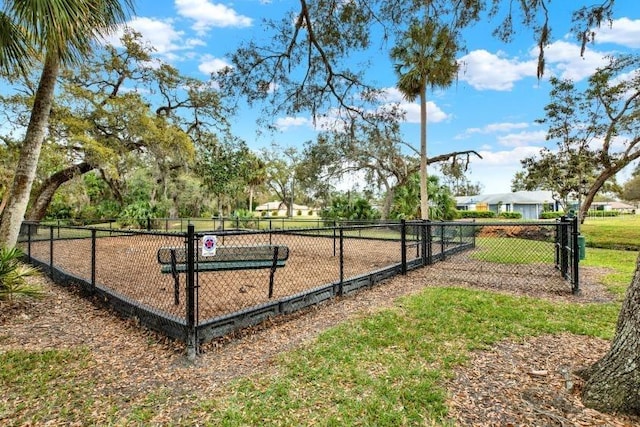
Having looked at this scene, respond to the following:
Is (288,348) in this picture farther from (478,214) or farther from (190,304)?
(478,214)

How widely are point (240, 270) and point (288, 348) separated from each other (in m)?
2.09

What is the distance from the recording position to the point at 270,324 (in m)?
3.84

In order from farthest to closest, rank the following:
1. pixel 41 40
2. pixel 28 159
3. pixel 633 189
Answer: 1. pixel 633 189
2. pixel 28 159
3. pixel 41 40

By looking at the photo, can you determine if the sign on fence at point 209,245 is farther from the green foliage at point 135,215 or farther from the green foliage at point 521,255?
the green foliage at point 135,215

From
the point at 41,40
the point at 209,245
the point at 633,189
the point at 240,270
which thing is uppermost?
the point at 633,189

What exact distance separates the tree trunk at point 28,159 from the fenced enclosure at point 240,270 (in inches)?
31.0

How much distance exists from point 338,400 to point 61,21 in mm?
4641

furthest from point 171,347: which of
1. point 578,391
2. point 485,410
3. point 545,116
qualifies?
point 545,116

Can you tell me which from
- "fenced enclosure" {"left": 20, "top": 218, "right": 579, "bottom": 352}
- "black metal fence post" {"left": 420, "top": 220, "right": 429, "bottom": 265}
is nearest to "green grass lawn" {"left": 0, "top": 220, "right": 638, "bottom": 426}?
"fenced enclosure" {"left": 20, "top": 218, "right": 579, "bottom": 352}

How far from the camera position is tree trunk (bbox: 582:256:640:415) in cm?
206

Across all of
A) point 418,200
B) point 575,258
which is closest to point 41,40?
point 575,258

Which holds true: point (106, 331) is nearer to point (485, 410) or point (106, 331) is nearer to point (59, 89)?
point (485, 410)

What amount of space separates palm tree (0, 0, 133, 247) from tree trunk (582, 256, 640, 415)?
5635 mm

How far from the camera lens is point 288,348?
10.6ft
